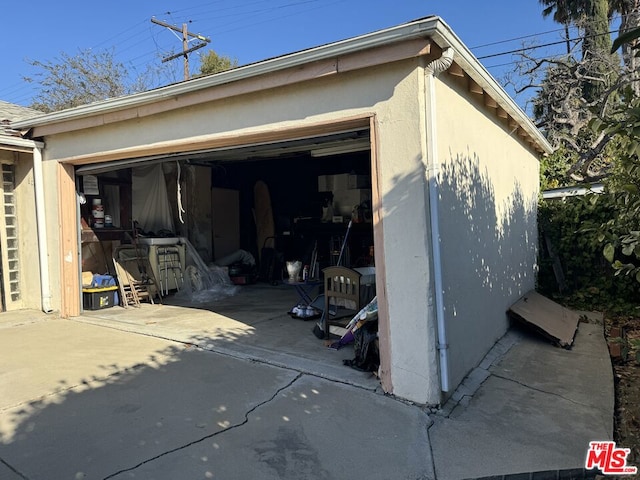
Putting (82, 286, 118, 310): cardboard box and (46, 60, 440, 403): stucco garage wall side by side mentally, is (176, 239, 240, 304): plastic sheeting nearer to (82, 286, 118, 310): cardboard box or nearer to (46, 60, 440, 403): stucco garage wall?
(82, 286, 118, 310): cardboard box

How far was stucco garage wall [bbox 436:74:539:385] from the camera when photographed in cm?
379

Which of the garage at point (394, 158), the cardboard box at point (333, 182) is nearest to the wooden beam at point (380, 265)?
the garage at point (394, 158)

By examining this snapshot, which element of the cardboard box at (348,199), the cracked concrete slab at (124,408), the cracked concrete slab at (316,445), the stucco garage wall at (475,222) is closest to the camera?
the cracked concrete slab at (316,445)

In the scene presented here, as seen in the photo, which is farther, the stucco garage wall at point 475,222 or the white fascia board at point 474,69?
the stucco garage wall at point 475,222

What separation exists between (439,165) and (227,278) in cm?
667

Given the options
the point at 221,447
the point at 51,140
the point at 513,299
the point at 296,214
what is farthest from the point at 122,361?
the point at 296,214

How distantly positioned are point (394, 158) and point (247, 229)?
8037mm

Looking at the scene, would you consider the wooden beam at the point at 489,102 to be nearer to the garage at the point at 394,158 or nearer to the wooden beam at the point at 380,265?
the garage at the point at 394,158

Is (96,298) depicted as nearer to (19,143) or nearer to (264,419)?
(19,143)

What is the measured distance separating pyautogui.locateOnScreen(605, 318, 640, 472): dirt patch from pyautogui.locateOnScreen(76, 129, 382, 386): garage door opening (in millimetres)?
2555

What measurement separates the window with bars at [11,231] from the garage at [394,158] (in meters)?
0.76

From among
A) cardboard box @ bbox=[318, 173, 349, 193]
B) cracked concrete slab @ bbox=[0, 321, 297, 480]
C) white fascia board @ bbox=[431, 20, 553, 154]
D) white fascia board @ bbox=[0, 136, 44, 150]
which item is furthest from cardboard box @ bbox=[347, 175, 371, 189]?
white fascia board @ bbox=[0, 136, 44, 150]

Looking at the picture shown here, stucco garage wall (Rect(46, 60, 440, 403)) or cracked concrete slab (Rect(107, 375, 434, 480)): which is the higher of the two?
stucco garage wall (Rect(46, 60, 440, 403))

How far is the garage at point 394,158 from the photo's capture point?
343 cm
